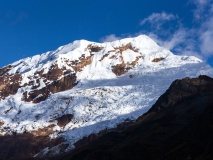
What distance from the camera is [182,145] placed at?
16338 centimetres

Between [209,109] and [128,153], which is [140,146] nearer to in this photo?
[128,153]

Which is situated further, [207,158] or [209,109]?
[209,109]

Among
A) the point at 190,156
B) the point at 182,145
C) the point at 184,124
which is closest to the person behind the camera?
the point at 190,156

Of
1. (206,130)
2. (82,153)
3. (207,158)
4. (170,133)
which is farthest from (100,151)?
(207,158)

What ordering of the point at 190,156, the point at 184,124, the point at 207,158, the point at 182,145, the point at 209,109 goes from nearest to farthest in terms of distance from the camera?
the point at 207,158 < the point at 190,156 < the point at 182,145 < the point at 209,109 < the point at 184,124

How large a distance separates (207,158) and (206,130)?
30908 mm

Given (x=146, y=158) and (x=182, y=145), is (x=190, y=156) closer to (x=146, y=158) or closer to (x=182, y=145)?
(x=182, y=145)

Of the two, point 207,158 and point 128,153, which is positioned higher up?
point 128,153

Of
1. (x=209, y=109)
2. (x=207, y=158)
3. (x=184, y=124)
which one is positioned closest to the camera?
(x=207, y=158)

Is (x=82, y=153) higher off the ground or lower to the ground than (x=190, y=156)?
higher

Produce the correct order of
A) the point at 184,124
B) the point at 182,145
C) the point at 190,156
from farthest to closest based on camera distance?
1. the point at 184,124
2. the point at 182,145
3. the point at 190,156

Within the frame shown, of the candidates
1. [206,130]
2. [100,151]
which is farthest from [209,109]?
[100,151]

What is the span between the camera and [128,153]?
178750mm

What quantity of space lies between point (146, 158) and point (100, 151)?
63.6ft
